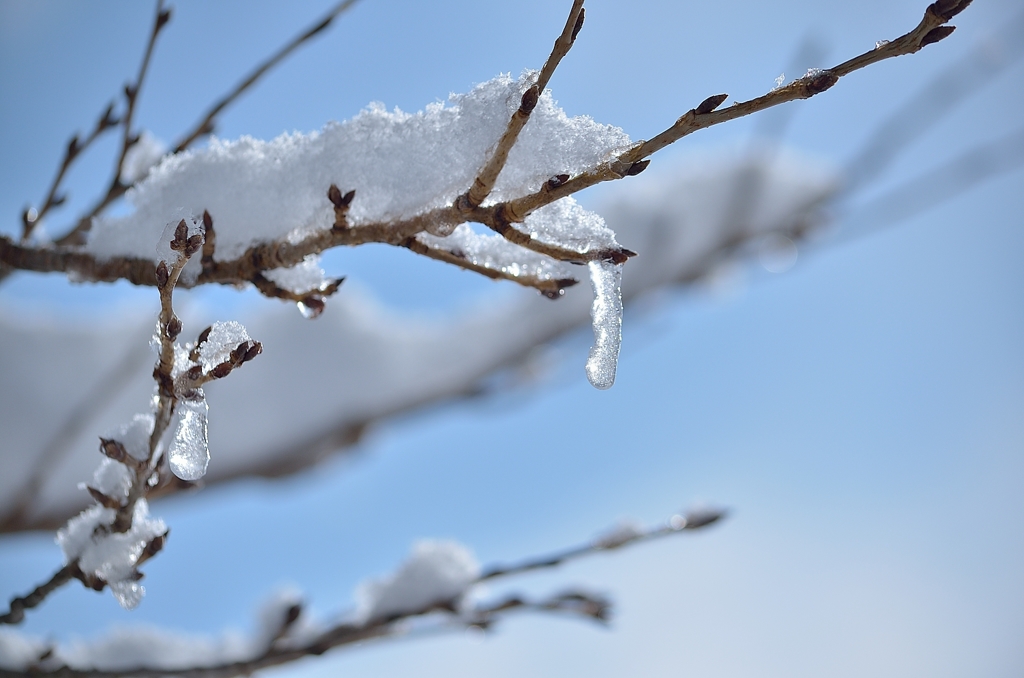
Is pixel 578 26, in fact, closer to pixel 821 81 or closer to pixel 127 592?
pixel 821 81

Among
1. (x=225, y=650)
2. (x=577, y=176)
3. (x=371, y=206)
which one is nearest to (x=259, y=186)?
(x=371, y=206)

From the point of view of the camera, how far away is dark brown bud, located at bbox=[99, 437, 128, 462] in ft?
2.67

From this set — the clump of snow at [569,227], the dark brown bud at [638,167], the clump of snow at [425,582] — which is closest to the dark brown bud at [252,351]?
the clump of snow at [569,227]

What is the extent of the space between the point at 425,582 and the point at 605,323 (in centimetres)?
71

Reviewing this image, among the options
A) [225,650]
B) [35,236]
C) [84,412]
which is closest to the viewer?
[35,236]

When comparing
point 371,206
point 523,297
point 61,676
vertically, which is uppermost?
point 523,297

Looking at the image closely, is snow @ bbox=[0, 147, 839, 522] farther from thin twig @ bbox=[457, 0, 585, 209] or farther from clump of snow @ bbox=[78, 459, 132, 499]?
thin twig @ bbox=[457, 0, 585, 209]

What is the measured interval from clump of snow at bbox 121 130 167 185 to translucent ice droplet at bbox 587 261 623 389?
93 centimetres

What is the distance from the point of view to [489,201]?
28.8 inches

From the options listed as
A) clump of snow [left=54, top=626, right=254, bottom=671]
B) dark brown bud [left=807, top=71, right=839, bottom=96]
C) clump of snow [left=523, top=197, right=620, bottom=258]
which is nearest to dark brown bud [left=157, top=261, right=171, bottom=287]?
clump of snow [left=523, top=197, right=620, bottom=258]

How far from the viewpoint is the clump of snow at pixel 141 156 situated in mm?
1211

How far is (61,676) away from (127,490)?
0.31 m

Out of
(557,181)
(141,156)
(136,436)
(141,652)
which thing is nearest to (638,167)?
(557,181)

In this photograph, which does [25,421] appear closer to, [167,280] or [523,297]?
[523,297]
